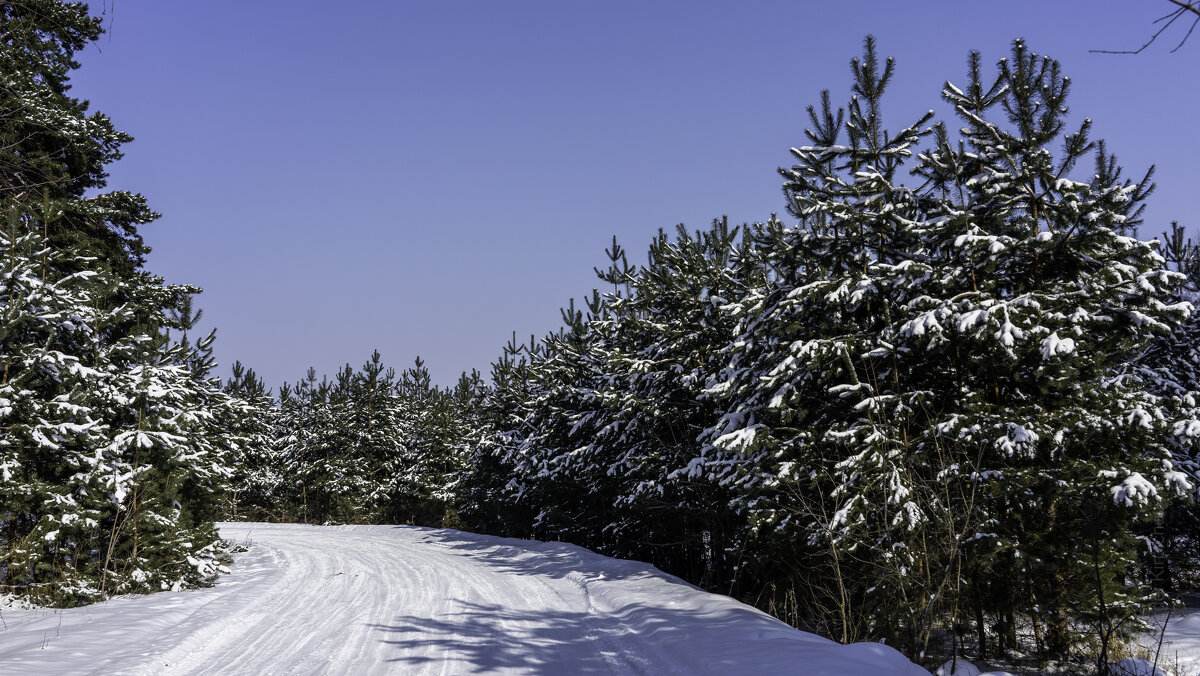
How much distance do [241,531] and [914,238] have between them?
29.3m

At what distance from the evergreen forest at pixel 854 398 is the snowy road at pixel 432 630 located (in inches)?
51.5

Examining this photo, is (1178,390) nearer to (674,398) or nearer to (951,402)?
(951,402)

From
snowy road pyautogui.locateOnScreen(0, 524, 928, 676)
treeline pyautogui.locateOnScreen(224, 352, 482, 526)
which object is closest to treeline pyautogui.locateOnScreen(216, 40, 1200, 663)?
snowy road pyautogui.locateOnScreen(0, 524, 928, 676)

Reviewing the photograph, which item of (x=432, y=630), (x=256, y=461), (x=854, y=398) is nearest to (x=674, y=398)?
(x=854, y=398)

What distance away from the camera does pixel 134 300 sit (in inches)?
604

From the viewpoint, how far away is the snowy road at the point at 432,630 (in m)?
7.05

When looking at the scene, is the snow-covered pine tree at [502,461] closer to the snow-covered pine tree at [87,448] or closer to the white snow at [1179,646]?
the snow-covered pine tree at [87,448]

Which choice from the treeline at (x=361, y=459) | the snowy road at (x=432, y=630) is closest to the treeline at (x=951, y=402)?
the snowy road at (x=432, y=630)

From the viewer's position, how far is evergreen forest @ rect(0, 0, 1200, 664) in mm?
8906

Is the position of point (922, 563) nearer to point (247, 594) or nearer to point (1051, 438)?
point (1051, 438)

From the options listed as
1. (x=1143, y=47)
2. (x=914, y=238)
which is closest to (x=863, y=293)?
(x=914, y=238)

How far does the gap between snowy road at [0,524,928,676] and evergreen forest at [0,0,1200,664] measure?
1308 millimetres

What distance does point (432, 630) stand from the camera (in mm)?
9047

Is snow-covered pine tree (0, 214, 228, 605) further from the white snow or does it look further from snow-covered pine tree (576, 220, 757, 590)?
the white snow
